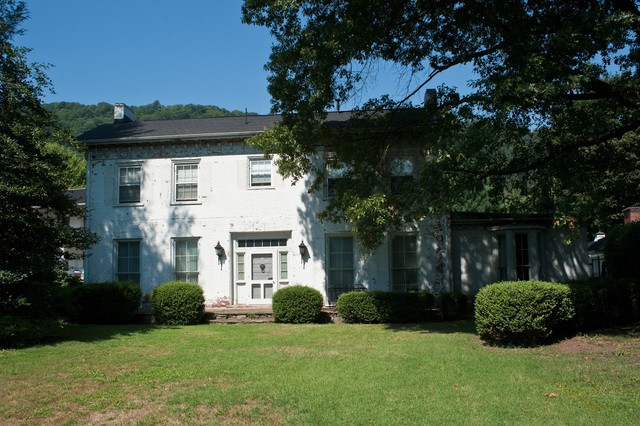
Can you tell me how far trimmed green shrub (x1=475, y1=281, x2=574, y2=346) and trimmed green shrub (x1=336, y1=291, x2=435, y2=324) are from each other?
4981 mm

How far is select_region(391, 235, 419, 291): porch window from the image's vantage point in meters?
18.3

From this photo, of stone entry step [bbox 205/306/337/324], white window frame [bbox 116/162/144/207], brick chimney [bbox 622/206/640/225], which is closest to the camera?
stone entry step [bbox 205/306/337/324]

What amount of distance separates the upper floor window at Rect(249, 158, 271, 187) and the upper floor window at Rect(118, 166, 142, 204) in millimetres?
3848

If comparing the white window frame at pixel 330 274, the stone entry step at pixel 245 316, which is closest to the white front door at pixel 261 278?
the stone entry step at pixel 245 316

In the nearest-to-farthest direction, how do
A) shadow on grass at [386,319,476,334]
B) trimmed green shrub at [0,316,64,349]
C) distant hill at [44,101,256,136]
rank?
trimmed green shrub at [0,316,64,349], shadow on grass at [386,319,476,334], distant hill at [44,101,256,136]

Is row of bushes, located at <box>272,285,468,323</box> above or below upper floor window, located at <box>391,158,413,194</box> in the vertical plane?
below

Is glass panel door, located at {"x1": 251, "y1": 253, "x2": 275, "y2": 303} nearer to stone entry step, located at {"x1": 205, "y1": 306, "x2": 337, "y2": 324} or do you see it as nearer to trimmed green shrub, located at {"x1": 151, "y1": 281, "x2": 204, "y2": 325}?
stone entry step, located at {"x1": 205, "y1": 306, "x2": 337, "y2": 324}

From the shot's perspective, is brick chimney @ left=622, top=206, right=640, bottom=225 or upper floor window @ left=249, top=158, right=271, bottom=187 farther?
brick chimney @ left=622, top=206, right=640, bottom=225

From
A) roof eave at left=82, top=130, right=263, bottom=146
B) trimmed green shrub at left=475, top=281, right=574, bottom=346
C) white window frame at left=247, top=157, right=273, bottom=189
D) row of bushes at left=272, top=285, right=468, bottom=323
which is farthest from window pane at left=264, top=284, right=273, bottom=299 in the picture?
trimmed green shrub at left=475, top=281, right=574, bottom=346

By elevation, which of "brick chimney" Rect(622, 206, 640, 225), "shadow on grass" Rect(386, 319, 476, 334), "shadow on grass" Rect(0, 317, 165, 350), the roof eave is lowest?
"shadow on grass" Rect(386, 319, 476, 334)

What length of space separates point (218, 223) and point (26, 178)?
735 cm

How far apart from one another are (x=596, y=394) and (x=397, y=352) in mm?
3989

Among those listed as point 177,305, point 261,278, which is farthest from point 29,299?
point 261,278

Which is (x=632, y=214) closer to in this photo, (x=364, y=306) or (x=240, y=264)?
(x=364, y=306)
